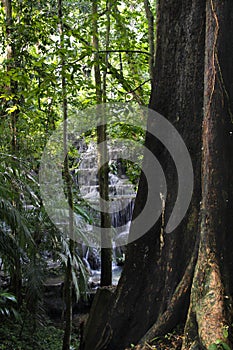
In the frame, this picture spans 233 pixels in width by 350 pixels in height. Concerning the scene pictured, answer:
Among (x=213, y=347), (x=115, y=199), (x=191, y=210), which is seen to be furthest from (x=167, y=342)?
(x=115, y=199)

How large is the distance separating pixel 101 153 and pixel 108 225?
55.4 inches

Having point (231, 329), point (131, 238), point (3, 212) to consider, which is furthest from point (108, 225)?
point (231, 329)

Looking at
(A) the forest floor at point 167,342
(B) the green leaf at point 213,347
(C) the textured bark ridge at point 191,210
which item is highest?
(C) the textured bark ridge at point 191,210

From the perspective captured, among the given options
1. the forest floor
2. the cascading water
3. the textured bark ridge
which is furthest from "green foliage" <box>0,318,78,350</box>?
the forest floor

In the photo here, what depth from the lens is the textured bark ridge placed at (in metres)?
2.52

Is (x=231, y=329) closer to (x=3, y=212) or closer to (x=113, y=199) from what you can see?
(x=3, y=212)

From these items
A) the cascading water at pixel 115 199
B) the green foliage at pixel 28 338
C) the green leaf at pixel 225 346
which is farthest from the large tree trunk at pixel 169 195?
the cascading water at pixel 115 199

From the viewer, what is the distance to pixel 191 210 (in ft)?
10.1

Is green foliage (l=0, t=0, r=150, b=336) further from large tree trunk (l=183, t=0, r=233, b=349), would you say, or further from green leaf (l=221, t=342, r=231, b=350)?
green leaf (l=221, t=342, r=231, b=350)

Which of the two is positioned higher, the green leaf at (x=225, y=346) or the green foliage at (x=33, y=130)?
the green foliage at (x=33, y=130)

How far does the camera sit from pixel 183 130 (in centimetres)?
329

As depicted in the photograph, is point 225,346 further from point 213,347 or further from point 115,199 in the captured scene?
point 115,199

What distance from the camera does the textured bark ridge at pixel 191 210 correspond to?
99.2 inches

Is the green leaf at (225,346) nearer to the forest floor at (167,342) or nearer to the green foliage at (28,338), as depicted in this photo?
the forest floor at (167,342)
